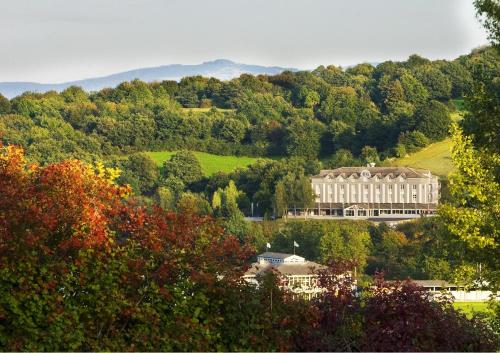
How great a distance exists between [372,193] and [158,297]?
102 meters

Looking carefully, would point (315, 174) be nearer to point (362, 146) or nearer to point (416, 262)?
point (362, 146)

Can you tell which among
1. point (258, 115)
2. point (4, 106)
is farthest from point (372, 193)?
point (4, 106)

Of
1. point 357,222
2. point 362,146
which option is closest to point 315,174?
point 362,146

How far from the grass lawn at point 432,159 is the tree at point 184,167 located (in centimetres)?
1787

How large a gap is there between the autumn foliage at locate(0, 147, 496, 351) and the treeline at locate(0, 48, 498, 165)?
102928mm

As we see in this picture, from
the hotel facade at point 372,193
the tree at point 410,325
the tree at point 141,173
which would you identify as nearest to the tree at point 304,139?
the hotel facade at point 372,193

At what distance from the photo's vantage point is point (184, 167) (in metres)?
116

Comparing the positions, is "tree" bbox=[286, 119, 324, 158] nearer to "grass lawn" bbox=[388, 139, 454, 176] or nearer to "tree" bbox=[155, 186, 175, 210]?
"grass lawn" bbox=[388, 139, 454, 176]

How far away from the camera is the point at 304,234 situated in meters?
80.6

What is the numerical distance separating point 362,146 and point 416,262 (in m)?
62.6

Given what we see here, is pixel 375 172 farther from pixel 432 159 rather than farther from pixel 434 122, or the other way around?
pixel 434 122

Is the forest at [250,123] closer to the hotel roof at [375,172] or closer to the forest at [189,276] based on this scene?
the hotel roof at [375,172]

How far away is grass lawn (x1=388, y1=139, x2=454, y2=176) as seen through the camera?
109m

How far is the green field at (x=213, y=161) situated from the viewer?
403 ft
